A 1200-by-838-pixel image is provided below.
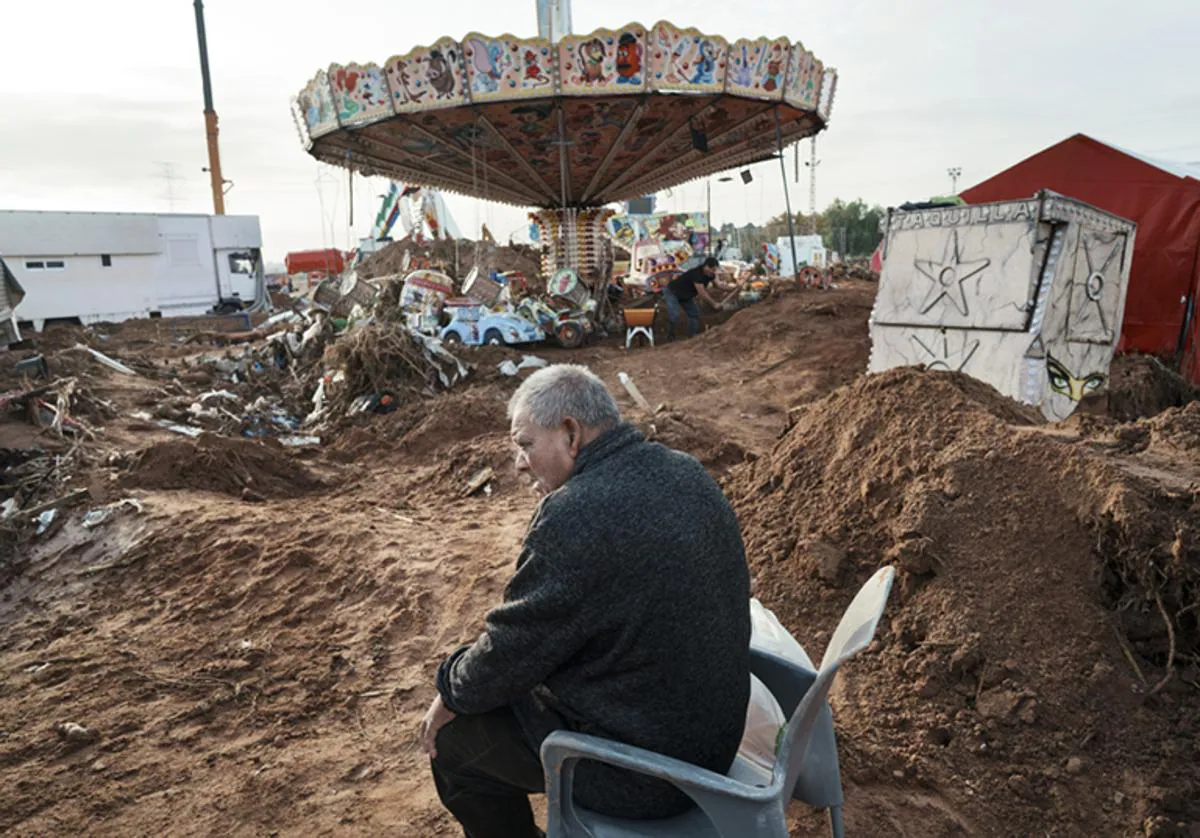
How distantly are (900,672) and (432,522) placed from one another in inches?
160

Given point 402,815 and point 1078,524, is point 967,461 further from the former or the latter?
point 402,815

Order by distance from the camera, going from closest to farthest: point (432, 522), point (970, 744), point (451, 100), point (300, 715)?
point (970, 744) → point (300, 715) → point (432, 522) → point (451, 100)

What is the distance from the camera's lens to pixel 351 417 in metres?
10.2

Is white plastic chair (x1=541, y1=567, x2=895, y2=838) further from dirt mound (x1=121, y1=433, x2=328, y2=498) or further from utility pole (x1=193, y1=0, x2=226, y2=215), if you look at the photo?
utility pole (x1=193, y1=0, x2=226, y2=215)

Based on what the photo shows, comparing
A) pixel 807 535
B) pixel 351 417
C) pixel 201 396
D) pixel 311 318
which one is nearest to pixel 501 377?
pixel 351 417

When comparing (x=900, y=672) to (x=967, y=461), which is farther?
(x=967, y=461)

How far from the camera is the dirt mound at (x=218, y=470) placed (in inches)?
265

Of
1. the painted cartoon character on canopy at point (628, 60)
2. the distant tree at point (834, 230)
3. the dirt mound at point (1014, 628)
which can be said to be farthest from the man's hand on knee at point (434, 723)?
the distant tree at point (834, 230)

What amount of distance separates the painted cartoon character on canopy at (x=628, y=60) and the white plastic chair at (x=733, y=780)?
12904mm

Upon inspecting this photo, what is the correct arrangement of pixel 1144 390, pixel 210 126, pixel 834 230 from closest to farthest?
pixel 1144 390 → pixel 210 126 → pixel 834 230

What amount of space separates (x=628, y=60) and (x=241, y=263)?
72.4 feet

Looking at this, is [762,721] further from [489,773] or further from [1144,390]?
[1144,390]

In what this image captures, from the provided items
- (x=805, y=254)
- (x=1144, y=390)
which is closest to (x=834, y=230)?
(x=805, y=254)

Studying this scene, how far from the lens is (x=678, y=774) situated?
1501mm
